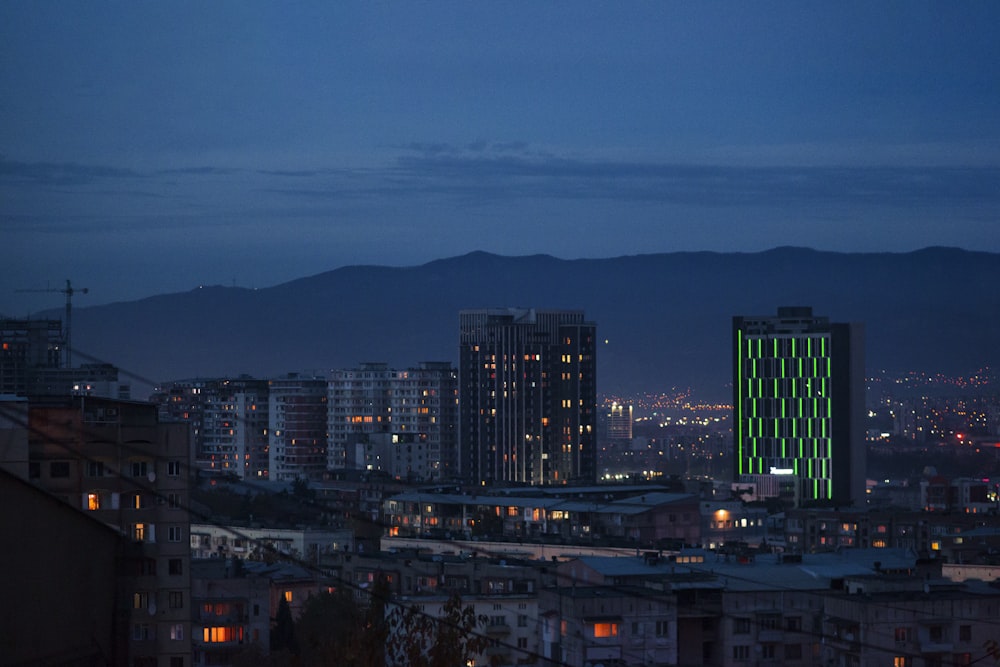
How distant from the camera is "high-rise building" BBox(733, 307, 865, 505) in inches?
2170

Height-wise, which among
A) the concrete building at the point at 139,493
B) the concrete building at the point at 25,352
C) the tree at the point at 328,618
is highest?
the concrete building at the point at 25,352

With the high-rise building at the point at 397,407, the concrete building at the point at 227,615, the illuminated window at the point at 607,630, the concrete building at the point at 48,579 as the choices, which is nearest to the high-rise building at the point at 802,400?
the high-rise building at the point at 397,407

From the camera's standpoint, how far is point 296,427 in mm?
56219

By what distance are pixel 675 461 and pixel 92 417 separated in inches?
2342

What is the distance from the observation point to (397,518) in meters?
31.2

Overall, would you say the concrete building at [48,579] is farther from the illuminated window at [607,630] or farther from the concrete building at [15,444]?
the illuminated window at [607,630]

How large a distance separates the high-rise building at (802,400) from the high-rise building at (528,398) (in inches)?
202

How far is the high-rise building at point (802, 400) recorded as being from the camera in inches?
2170

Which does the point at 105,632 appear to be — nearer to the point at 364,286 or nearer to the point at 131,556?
the point at 131,556

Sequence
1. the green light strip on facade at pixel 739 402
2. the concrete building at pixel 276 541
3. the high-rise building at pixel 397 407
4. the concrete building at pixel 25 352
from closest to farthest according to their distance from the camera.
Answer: the concrete building at pixel 276 541 < the concrete building at pixel 25 352 < the high-rise building at pixel 397 407 < the green light strip on facade at pixel 739 402

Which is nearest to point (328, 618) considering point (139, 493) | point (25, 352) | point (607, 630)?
point (607, 630)

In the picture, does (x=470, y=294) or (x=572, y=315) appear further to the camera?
(x=470, y=294)

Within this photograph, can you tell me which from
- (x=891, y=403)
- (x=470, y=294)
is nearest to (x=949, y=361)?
(x=891, y=403)

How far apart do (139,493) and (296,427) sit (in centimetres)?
4489
